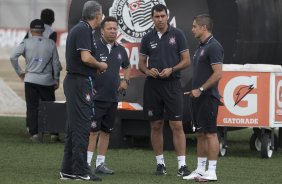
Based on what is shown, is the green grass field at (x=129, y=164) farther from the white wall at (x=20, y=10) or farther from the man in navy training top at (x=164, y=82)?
the white wall at (x=20, y=10)

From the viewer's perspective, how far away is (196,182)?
1246 centimetres

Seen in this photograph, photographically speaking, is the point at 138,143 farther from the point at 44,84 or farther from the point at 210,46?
the point at 210,46

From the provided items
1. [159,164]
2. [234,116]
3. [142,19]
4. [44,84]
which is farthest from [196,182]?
[44,84]

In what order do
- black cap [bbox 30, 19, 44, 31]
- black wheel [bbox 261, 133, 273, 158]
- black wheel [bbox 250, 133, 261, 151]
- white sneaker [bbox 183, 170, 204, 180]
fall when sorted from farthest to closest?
black cap [bbox 30, 19, 44, 31], black wheel [bbox 250, 133, 261, 151], black wheel [bbox 261, 133, 273, 158], white sneaker [bbox 183, 170, 204, 180]

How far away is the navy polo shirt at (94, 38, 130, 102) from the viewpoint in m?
13.2

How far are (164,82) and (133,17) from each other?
329 cm

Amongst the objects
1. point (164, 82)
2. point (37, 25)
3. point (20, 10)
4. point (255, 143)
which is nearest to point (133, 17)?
point (37, 25)

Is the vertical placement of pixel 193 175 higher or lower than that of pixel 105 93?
lower

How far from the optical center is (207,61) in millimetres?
12516

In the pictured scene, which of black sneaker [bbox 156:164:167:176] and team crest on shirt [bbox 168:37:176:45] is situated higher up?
team crest on shirt [bbox 168:37:176:45]

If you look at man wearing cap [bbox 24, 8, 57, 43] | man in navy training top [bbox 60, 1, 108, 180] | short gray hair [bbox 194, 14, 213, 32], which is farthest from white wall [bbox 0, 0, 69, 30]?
man in navy training top [bbox 60, 1, 108, 180]

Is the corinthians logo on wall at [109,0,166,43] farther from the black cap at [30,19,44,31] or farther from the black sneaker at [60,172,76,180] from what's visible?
the black sneaker at [60,172,76,180]

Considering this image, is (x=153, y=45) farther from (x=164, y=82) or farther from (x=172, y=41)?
(x=164, y=82)

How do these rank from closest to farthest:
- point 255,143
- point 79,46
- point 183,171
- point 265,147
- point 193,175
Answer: point 79,46 → point 193,175 → point 183,171 → point 265,147 → point 255,143
